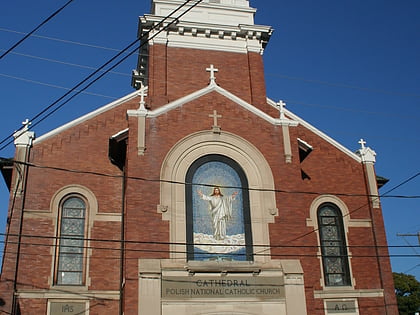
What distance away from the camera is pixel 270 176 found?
19.9 m

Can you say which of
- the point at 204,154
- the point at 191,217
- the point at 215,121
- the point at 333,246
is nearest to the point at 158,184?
the point at 191,217

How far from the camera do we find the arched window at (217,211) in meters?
18.4

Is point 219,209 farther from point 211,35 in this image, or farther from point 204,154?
point 211,35

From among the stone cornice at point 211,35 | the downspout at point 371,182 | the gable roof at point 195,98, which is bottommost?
the downspout at point 371,182

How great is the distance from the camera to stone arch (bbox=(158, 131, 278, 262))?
1841cm

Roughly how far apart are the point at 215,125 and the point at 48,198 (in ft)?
22.0

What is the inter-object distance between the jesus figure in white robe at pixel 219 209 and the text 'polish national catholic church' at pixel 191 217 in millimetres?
39

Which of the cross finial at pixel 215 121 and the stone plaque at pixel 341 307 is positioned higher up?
the cross finial at pixel 215 121

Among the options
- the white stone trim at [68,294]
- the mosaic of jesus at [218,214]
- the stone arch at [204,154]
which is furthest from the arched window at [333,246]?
the white stone trim at [68,294]

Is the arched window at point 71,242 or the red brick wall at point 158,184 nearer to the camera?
the red brick wall at point 158,184

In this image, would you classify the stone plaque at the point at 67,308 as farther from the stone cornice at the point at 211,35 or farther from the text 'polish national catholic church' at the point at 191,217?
the stone cornice at the point at 211,35

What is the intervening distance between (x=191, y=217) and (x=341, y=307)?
6953 millimetres

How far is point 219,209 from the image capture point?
62.3ft

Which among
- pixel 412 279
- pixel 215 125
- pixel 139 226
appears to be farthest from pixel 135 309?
pixel 412 279
